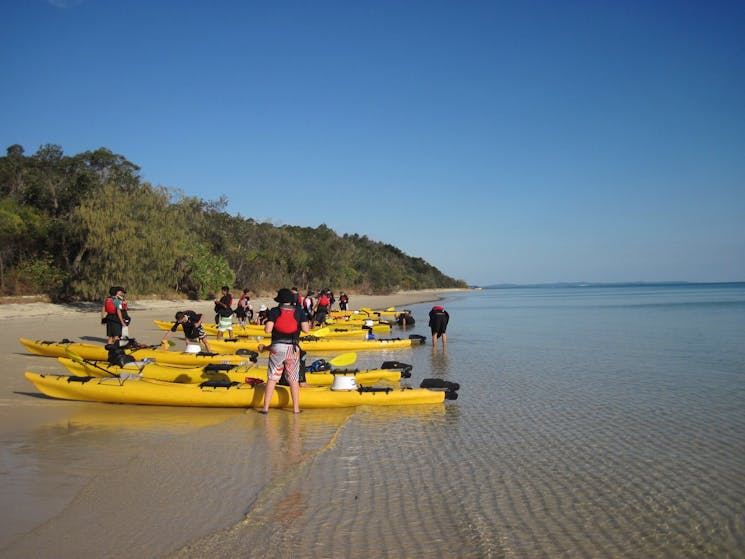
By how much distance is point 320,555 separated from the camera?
3.82 meters

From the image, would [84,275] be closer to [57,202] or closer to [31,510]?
[57,202]

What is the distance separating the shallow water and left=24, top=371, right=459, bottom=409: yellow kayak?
186mm

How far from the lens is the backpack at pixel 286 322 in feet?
24.8

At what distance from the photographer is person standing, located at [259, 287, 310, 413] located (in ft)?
24.7

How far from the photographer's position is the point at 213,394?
27.3 ft

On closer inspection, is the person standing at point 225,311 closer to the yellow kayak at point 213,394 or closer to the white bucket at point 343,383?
the yellow kayak at point 213,394

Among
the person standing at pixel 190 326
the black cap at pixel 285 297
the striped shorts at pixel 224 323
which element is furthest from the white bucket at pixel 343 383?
the striped shorts at pixel 224 323

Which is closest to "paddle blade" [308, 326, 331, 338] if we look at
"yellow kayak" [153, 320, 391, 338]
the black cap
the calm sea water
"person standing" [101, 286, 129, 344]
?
"yellow kayak" [153, 320, 391, 338]

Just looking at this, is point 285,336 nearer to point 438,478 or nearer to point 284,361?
point 284,361

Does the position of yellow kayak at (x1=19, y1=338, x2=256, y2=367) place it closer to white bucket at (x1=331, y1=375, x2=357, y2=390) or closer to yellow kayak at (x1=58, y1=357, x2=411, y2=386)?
yellow kayak at (x1=58, y1=357, x2=411, y2=386)

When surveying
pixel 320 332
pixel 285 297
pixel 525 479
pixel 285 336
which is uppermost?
pixel 285 297

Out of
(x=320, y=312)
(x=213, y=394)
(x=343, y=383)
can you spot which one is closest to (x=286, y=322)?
(x=343, y=383)

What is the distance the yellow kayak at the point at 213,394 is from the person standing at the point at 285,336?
54 cm

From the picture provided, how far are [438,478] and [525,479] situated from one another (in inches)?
33.9
